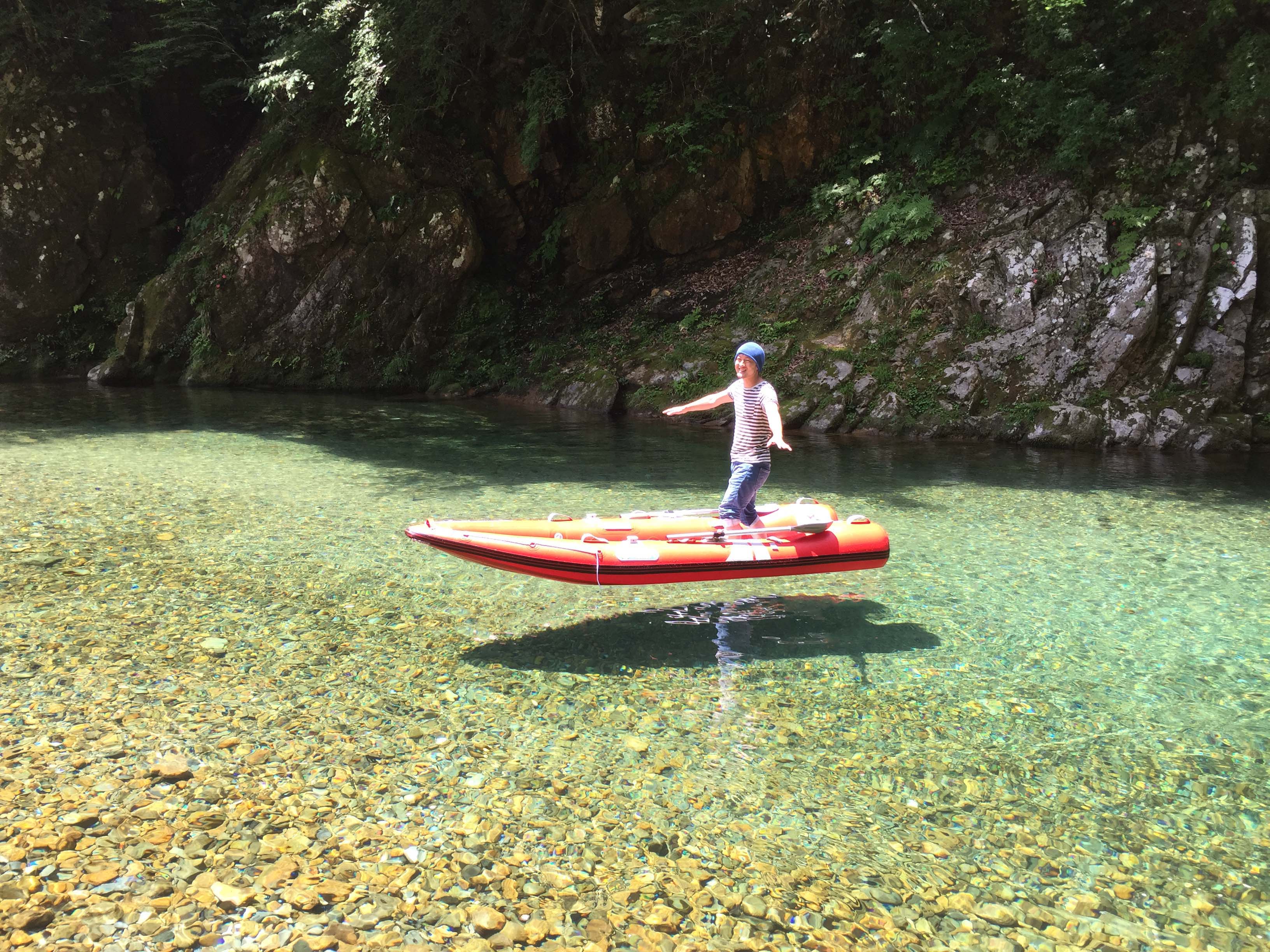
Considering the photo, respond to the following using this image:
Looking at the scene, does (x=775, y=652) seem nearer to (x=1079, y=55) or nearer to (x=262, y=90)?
(x=1079, y=55)

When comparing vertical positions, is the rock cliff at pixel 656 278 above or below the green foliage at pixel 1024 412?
above

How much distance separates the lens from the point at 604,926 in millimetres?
3170

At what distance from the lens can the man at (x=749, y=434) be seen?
6.20 m

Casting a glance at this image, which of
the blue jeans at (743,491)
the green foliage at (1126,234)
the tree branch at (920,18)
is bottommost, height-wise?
the blue jeans at (743,491)

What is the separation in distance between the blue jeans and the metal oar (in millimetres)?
245

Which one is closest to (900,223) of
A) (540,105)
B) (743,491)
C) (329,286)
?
(540,105)

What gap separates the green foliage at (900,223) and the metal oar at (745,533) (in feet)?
42.6

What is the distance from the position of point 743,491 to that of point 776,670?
4.84 ft

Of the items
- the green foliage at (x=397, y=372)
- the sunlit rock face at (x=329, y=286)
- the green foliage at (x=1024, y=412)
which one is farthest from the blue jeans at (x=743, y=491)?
the sunlit rock face at (x=329, y=286)

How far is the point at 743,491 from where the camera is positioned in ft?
20.8

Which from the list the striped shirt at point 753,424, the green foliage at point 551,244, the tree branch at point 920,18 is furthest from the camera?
the green foliage at point 551,244

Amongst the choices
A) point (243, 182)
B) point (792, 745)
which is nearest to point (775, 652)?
point (792, 745)

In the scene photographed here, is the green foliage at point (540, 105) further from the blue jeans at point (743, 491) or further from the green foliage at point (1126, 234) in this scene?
the blue jeans at point (743, 491)

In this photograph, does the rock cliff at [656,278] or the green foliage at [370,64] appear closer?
the rock cliff at [656,278]
